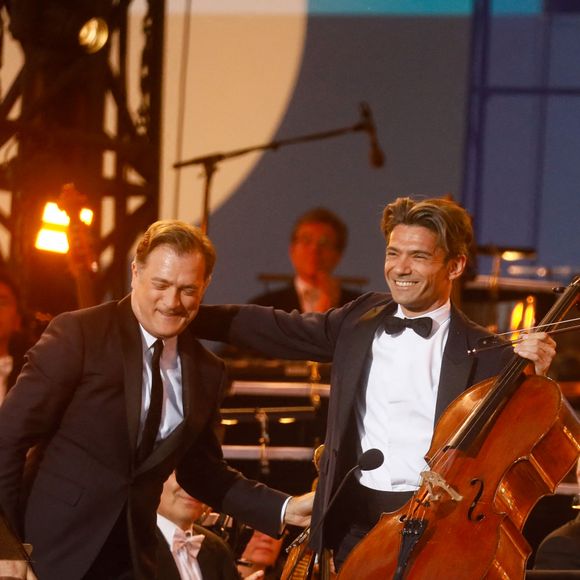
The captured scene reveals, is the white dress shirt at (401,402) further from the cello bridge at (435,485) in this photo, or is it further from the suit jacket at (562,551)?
the suit jacket at (562,551)

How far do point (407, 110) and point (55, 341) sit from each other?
15.0 ft

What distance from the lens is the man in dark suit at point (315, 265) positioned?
6.55 m

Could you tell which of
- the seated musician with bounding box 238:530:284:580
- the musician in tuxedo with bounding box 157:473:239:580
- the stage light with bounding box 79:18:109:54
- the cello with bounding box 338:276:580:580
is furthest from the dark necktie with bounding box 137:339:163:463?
the stage light with bounding box 79:18:109:54

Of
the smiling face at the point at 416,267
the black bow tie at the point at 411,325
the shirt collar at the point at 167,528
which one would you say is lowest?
the shirt collar at the point at 167,528

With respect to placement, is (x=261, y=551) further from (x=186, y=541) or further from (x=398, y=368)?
(x=398, y=368)

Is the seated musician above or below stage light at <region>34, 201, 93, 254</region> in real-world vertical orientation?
below

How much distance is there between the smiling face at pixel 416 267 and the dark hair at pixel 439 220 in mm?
21

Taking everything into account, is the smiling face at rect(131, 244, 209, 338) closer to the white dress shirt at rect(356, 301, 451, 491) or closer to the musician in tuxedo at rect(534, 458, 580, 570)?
the white dress shirt at rect(356, 301, 451, 491)

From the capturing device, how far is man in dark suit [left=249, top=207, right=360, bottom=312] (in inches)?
258

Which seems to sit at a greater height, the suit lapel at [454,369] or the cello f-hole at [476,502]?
the suit lapel at [454,369]

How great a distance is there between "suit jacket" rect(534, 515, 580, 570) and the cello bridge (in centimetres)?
132

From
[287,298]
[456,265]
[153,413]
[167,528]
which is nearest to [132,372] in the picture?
[153,413]

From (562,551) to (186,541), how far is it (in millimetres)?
1384

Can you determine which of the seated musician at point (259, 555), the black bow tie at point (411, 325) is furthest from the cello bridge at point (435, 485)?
the seated musician at point (259, 555)
